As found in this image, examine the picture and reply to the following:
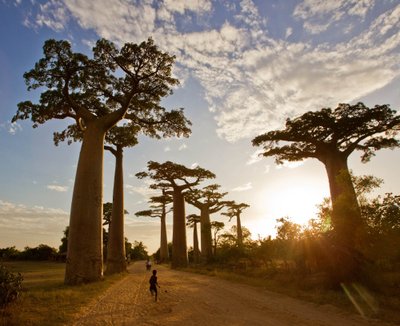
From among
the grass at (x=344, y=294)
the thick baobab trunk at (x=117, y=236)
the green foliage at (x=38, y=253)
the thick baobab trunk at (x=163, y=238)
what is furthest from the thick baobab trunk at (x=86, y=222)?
the green foliage at (x=38, y=253)

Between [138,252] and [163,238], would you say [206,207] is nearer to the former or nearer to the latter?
[163,238]

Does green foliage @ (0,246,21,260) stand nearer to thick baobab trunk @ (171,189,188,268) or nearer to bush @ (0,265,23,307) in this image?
thick baobab trunk @ (171,189,188,268)

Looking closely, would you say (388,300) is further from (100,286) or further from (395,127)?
(395,127)

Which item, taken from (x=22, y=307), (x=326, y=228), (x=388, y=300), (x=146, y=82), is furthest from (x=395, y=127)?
(x=22, y=307)

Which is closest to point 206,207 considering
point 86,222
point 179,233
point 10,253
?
point 179,233

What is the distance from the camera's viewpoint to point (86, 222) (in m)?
11.1

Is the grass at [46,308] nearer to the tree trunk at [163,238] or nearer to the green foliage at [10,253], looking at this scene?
the tree trunk at [163,238]

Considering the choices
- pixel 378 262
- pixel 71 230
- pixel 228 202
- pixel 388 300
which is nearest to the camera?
pixel 388 300

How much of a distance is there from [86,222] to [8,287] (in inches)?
180

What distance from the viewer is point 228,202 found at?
33938 millimetres

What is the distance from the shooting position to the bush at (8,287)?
6.39 m

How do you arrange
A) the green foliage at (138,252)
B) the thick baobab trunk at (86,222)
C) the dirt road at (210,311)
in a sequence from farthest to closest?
1. the green foliage at (138,252)
2. the thick baobab trunk at (86,222)
3. the dirt road at (210,311)

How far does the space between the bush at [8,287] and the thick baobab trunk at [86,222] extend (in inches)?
154

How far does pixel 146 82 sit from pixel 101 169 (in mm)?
4092
